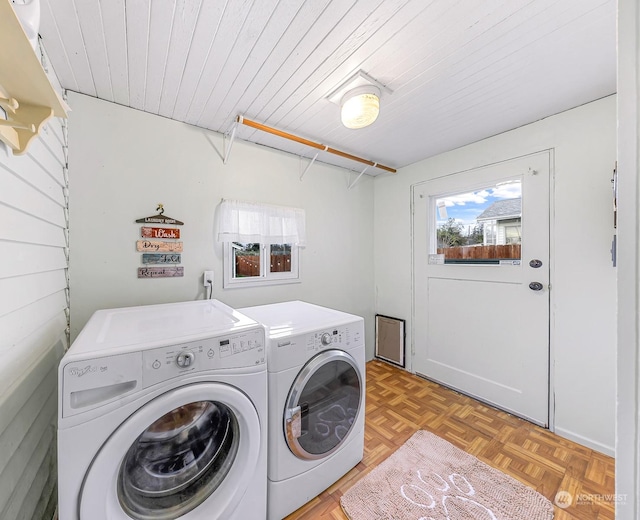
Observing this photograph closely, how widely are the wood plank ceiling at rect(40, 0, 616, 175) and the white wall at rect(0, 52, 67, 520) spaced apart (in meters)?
0.50

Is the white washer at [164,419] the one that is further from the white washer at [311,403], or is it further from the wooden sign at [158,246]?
the wooden sign at [158,246]

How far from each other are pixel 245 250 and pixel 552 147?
8.00ft

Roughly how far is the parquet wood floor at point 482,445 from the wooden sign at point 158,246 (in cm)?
174

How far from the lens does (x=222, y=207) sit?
2.07m

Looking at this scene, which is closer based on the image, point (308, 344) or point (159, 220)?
point (308, 344)

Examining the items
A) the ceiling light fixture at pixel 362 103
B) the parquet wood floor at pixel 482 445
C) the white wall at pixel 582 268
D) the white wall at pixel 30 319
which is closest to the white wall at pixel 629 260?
the ceiling light fixture at pixel 362 103

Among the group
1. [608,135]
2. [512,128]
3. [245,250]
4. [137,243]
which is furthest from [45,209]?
[608,135]

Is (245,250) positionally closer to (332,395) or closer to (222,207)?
(222,207)

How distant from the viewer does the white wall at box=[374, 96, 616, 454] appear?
1.67 metres

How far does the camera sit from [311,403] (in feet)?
4.54

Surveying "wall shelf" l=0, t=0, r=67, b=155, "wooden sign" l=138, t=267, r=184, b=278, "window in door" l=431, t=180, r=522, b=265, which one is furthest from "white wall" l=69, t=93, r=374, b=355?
"window in door" l=431, t=180, r=522, b=265

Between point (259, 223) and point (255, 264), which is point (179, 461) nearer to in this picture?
point (255, 264)

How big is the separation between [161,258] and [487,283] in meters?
2.58

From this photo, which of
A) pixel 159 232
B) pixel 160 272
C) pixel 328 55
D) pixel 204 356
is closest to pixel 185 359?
pixel 204 356
